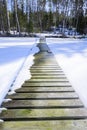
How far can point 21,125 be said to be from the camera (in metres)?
2.44

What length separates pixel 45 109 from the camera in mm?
2883

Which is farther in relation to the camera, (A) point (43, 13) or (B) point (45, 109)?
(A) point (43, 13)

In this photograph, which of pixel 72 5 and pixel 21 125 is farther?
pixel 72 5

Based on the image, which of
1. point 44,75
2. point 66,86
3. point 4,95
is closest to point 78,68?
point 44,75

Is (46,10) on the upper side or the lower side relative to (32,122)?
upper

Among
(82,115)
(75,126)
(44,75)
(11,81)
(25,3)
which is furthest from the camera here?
(25,3)

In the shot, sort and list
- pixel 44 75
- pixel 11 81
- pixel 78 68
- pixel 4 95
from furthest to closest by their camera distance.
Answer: pixel 78 68
pixel 44 75
pixel 11 81
pixel 4 95

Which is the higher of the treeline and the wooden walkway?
the treeline

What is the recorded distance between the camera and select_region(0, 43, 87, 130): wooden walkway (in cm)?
245

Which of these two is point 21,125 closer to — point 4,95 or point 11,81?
point 4,95

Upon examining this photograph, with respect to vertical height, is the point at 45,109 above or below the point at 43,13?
below

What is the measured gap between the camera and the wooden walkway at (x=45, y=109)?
8.02 feet

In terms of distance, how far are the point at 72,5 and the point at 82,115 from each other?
1315 inches

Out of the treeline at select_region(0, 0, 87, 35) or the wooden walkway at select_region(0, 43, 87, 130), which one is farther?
the treeline at select_region(0, 0, 87, 35)
